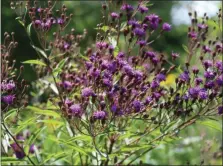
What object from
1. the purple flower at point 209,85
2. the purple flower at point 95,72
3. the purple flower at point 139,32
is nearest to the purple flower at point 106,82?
the purple flower at point 95,72

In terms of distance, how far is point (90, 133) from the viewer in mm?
1993

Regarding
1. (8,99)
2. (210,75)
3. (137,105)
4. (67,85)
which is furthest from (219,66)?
(8,99)

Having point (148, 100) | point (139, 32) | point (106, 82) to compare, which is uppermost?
point (139, 32)

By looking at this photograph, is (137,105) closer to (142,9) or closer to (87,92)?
(87,92)

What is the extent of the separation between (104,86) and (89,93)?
0.07 m

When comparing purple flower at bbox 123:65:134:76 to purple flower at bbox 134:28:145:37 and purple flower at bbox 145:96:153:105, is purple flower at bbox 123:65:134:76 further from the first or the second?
purple flower at bbox 134:28:145:37

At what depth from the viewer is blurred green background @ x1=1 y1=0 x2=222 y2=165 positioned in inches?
159

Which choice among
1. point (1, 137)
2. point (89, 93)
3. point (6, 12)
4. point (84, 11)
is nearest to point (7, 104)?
point (1, 137)

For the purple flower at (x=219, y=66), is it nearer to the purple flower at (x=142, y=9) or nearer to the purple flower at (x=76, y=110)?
the purple flower at (x=142, y=9)

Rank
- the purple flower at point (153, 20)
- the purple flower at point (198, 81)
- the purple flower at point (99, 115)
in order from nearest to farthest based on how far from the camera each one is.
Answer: the purple flower at point (99, 115)
the purple flower at point (198, 81)
the purple flower at point (153, 20)

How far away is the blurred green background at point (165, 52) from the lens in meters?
4.03

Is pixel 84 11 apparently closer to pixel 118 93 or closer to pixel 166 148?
pixel 166 148

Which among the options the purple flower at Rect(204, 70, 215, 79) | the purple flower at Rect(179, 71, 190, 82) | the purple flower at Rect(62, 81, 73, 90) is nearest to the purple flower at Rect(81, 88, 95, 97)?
the purple flower at Rect(62, 81, 73, 90)

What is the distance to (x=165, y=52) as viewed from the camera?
8.20 meters
